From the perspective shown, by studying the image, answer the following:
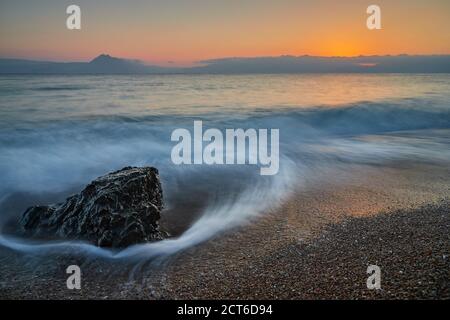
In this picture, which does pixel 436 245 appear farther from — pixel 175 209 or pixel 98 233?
pixel 98 233

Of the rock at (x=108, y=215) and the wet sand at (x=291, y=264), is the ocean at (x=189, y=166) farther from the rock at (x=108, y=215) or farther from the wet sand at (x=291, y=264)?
the wet sand at (x=291, y=264)

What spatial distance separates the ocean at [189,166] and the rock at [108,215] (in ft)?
0.59

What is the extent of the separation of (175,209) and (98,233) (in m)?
1.42

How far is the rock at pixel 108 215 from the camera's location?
4.37 meters

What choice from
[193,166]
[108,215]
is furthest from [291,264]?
[193,166]

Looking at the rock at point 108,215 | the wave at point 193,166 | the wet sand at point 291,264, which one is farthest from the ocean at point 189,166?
the wet sand at point 291,264

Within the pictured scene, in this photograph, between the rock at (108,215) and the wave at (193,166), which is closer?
the rock at (108,215)

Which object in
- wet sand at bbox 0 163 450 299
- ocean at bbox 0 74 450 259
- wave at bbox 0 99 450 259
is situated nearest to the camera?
wet sand at bbox 0 163 450 299

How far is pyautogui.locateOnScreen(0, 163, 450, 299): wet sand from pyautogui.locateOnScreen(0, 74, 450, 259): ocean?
1.03 feet

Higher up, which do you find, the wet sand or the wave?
the wave

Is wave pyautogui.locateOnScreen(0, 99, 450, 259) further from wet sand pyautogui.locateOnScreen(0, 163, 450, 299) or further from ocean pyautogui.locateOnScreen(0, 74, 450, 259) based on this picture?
wet sand pyautogui.locateOnScreen(0, 163, 450, 299)

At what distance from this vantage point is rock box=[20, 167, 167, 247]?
14.3 ft

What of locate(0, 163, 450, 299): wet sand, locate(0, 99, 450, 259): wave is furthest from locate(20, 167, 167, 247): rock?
locate(0, 163, 450, 299): wet sand

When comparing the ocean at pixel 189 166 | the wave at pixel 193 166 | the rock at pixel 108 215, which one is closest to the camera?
the rock at pixel 108 215
